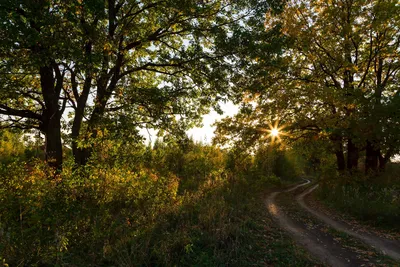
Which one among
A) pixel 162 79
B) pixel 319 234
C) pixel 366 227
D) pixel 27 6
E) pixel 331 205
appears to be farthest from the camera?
pixel 162 79

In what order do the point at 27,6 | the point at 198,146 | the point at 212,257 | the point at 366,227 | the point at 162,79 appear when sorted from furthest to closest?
1. the point at 198,146
2. the point at 162,79
3. the point at 366,227
4. the point at 27,6
5. the point at 212,257

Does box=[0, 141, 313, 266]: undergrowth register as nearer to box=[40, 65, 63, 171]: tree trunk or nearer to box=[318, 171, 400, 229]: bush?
box=[40, 65, 63, 171]: tree trunk

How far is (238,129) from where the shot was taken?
17.6 m

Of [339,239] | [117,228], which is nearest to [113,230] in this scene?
[117,228]

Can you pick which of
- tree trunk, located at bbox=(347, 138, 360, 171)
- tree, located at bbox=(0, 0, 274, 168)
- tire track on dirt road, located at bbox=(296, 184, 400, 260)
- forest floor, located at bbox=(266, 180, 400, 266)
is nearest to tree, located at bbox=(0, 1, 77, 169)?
tree, located at bbox=(0, 0, 274, 168)

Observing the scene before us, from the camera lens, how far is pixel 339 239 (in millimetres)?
8258

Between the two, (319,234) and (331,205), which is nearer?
(319,234)

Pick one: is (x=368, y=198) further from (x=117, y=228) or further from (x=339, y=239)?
(x=117, y=228)

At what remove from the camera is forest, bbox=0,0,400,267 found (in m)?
6.31

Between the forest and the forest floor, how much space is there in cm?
7

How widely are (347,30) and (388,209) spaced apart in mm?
9703

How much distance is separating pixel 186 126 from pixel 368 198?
33.6ft

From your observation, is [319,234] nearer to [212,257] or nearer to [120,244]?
[212,257]

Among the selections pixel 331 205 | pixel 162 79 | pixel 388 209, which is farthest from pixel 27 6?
pixel 331 205
